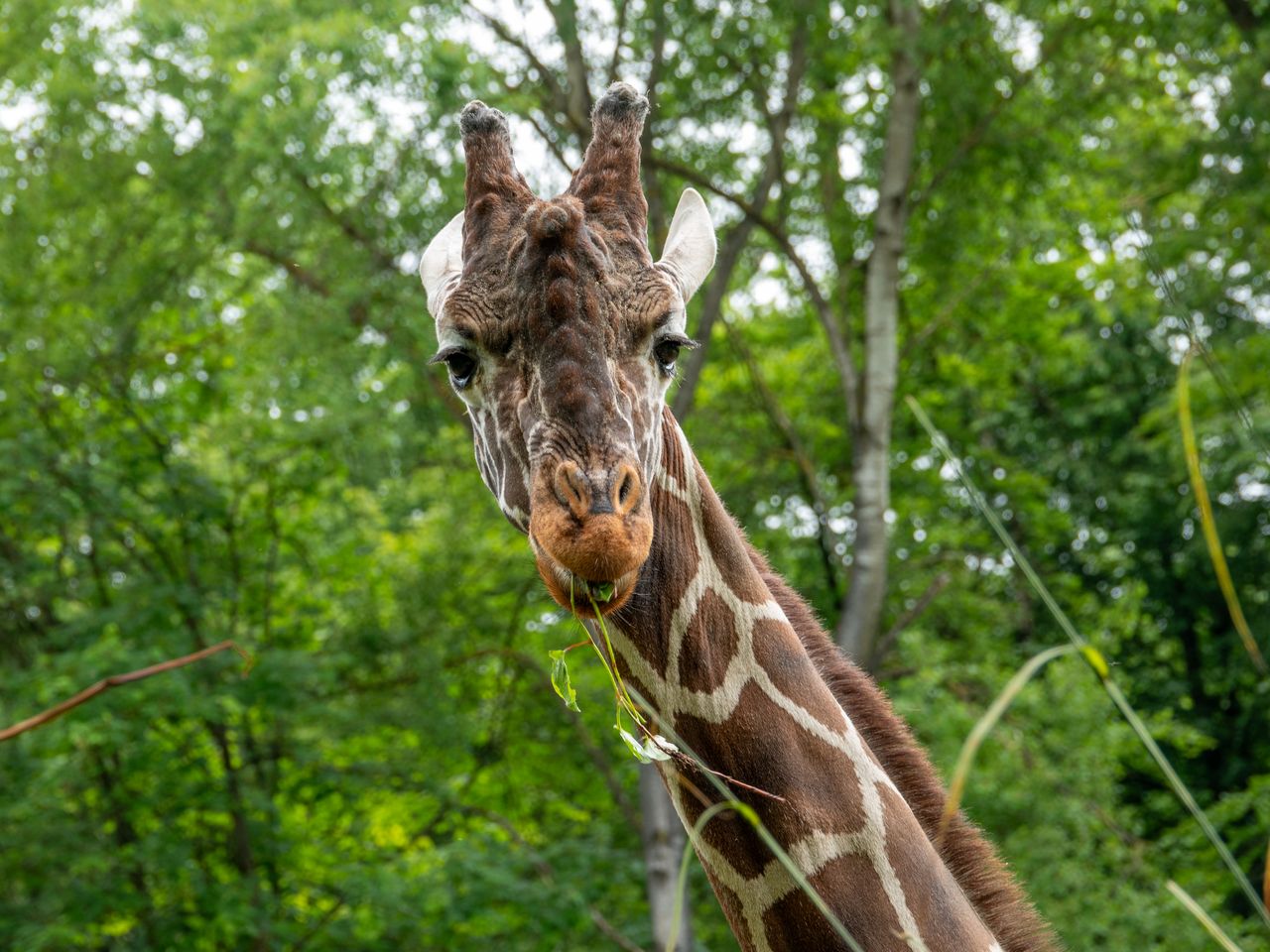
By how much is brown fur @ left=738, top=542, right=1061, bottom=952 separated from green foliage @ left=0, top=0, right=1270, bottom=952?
311 inches

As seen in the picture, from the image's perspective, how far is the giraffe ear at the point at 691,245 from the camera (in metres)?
3.11

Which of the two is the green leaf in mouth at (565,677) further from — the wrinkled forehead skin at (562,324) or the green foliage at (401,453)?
the green foliage at (401,453)

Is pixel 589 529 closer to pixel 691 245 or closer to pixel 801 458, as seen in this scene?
pixel 691 245

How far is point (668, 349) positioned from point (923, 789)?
1172 mm

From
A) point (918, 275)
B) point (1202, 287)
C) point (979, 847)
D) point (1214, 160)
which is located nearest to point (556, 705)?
point (918, 275)

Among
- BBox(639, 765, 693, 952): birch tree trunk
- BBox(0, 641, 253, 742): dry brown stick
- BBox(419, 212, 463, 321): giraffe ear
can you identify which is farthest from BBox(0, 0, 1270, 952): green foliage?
BBox(0, 641, 253, 742): dry brown stick

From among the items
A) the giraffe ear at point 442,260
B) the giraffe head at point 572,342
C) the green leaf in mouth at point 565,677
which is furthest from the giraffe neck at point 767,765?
the giraffe ear at point 442,260

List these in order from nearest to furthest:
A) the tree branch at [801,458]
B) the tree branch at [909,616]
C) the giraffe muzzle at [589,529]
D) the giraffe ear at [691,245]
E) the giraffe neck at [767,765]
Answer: the giraffe muzzle at [589,529] < the giraffe neck at [767,765] < the giraffe ear at [691,245] < the tree branch at [909,616] < the tree branch at [801,458]

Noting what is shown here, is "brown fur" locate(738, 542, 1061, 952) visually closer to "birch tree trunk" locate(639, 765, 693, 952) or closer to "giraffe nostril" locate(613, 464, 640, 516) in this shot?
"giraffe nostril" locate(613, 464, 640, 516)

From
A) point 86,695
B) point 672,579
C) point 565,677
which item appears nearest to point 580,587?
point 565,677

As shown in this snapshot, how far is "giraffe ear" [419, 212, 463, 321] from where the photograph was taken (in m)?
3.27

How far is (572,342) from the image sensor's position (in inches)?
103

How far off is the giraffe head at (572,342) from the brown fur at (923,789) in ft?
2.22

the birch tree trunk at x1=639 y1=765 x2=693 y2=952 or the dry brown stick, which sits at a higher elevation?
the dry brown stick
